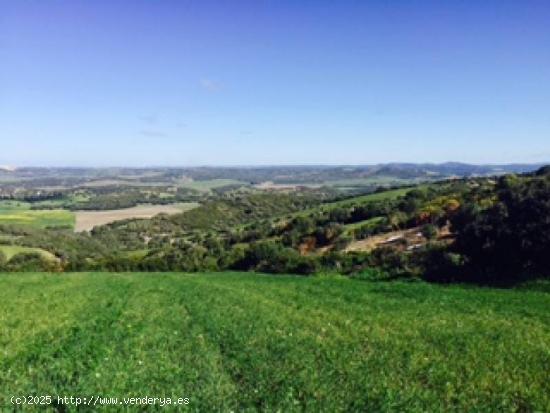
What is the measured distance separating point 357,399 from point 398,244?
1690 inches

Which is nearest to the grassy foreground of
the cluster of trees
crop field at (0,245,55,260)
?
the cluster of trees

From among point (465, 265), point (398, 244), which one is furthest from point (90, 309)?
point (398, 244)

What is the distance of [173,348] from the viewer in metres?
16.4

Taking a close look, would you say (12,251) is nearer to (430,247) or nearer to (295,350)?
(430,247)

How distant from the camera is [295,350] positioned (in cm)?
1570

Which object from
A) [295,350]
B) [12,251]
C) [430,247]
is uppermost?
[295,350]

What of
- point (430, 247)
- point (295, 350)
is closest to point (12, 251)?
point (430, 247)

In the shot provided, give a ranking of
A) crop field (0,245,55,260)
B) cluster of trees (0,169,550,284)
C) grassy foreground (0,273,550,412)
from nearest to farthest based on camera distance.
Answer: grassy foreground (0,273,550,412) → cluster of trees (0,169,550,284) → crop field (0,245,55,260)

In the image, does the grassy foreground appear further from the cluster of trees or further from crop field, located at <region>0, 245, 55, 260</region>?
crop field, located at <region>0, 245, 55, 260</region>

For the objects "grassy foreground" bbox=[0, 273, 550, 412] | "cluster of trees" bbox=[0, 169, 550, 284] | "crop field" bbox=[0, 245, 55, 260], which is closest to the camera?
"grassy foreground" bbox=[0, 273, 550, 412]

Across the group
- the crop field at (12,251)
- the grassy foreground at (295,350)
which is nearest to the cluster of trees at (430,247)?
the grassy foreground at (295,350)

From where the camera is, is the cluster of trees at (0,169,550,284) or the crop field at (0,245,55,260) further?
the crop field at (0,245,55,260)

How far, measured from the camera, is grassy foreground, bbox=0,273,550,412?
11844 mm

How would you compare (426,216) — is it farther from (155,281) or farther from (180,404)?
(180,404)
